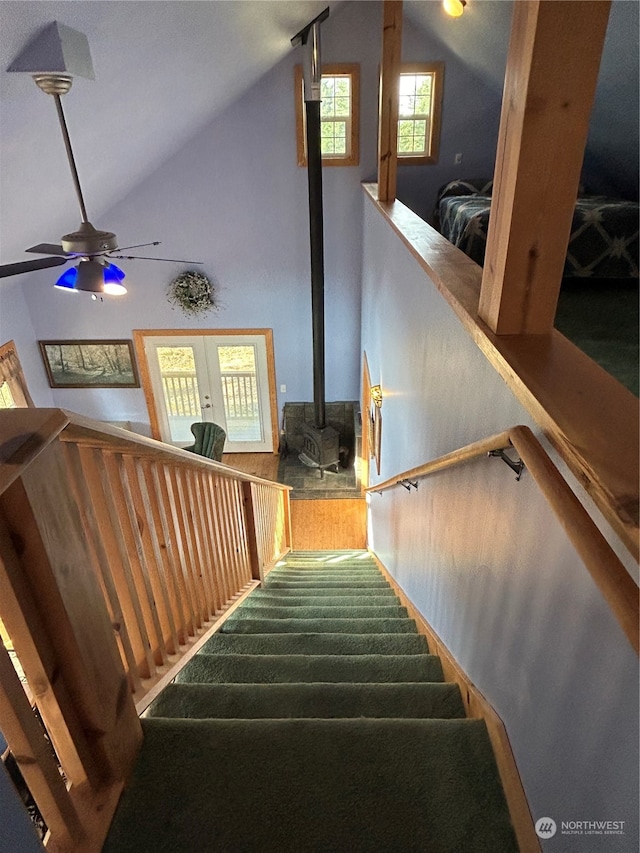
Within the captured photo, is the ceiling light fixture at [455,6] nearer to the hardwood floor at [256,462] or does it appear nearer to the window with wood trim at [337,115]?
the window with wood trim at [337,115]

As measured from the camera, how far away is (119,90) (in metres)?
3.30

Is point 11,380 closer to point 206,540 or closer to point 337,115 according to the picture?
point 337,115

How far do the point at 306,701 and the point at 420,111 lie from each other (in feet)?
18.7

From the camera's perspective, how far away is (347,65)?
5281 millimetres

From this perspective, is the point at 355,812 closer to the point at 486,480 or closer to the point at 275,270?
the point at 486,480

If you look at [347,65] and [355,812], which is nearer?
[355,812]

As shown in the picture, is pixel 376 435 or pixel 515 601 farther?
pixel 376 435

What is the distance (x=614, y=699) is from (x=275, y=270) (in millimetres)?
5960

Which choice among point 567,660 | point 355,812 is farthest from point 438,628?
point 567,660

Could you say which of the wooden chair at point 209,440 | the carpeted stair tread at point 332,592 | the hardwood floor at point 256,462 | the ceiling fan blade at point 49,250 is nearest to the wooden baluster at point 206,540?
the carpeted stair tread at point 332,592

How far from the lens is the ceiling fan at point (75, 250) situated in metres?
2.55

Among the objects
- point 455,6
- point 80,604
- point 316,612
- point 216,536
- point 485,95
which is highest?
point 455,6

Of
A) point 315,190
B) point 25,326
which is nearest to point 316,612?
point 315,190

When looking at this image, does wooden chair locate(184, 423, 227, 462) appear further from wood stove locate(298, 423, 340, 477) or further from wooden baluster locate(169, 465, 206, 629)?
wooden baluster locate(169, 465, 206, 629)
